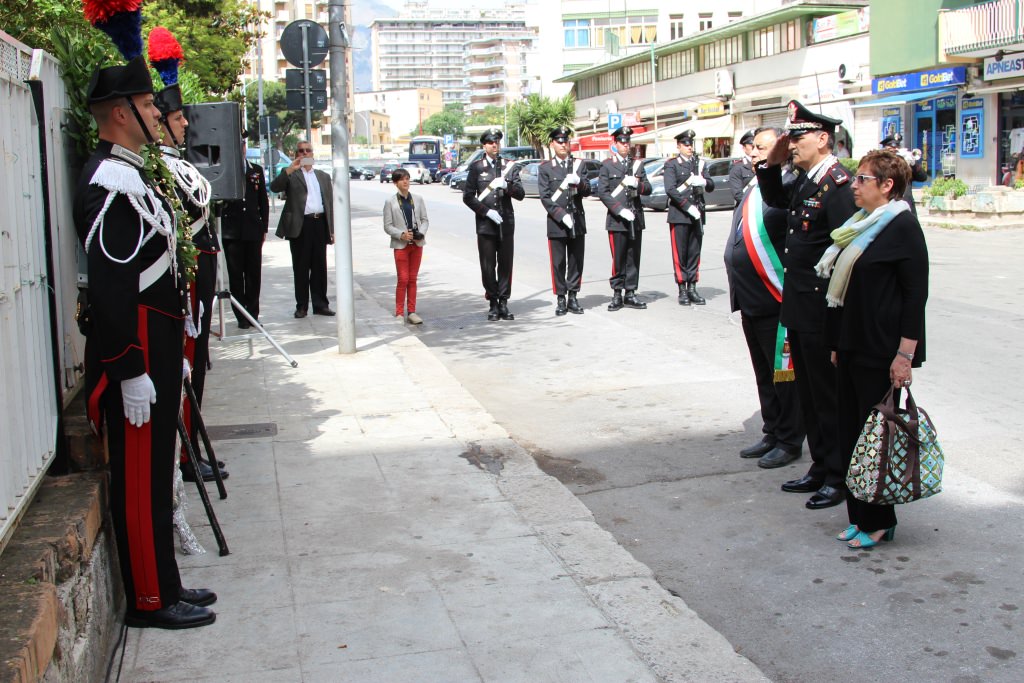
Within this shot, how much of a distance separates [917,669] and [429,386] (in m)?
5.19

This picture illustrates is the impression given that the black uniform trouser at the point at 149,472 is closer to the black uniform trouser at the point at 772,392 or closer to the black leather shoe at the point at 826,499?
the black leather shoe at the point at 826,499

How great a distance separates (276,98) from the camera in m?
103

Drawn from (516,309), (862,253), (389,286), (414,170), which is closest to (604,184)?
(516,309)

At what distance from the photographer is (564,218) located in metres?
12.6

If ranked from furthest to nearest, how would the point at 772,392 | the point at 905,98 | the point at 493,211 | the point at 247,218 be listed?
the point at 905,98 < the point at 493,211 < the point at 247,218 < the point at 772,392

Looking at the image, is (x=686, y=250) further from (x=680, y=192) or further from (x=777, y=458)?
(x=777, y=458)

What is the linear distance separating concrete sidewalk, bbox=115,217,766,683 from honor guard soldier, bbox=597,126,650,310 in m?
5.43

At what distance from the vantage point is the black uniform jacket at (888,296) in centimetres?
484

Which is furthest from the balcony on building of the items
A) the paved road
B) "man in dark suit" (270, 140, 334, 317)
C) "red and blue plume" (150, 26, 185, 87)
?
"red and blue plume" (150, 26, 185, 87)

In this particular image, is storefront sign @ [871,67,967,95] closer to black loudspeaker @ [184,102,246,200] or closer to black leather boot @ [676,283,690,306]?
black leather boot @ [676,283,690,306]

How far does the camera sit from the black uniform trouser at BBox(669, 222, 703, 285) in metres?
13.1

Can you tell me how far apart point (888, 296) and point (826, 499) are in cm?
128

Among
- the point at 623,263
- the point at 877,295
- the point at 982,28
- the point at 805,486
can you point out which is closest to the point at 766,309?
the point at 805,486

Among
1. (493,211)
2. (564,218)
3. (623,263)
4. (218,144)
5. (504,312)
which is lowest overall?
(504,312)
